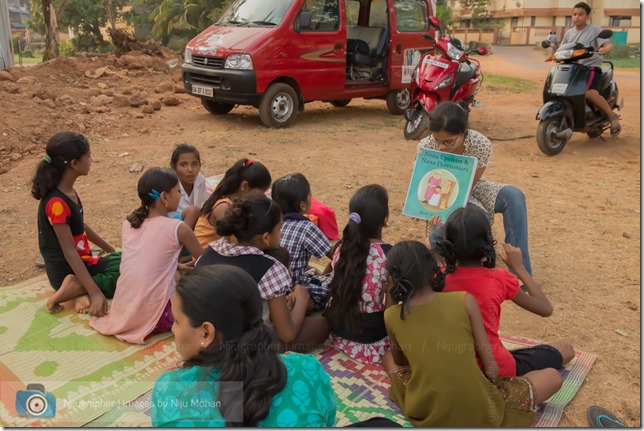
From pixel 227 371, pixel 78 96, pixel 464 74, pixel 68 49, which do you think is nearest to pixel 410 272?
pixel 227 371

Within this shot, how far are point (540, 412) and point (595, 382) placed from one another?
479 millimetres

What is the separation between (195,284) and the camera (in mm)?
1824

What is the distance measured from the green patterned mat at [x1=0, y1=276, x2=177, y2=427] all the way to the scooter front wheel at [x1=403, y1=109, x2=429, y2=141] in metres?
5.56

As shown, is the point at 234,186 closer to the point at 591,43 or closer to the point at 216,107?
the point at 591,43

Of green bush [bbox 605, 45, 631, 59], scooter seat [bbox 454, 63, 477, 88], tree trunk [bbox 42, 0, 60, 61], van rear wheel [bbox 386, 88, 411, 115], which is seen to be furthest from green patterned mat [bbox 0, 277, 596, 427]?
green bush [bbox 605, 45, 631, 59]

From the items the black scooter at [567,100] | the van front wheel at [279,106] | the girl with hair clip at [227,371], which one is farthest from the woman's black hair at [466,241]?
the van front wheel at [279,106]

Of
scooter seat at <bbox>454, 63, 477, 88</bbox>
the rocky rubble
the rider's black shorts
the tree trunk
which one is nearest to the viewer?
the rider's black shorts

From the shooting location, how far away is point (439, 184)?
372cm

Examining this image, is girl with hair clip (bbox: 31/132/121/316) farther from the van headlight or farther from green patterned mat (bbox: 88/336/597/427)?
the van headlight

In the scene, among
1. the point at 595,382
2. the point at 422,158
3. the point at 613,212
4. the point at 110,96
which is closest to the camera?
the point at 595,382

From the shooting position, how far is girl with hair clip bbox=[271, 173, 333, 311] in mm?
3244

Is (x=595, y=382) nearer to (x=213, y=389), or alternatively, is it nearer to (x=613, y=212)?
(x=213, y=389)

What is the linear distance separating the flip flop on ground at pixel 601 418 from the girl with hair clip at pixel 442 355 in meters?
0.37

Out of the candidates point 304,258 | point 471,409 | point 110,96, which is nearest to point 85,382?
point 304,258
